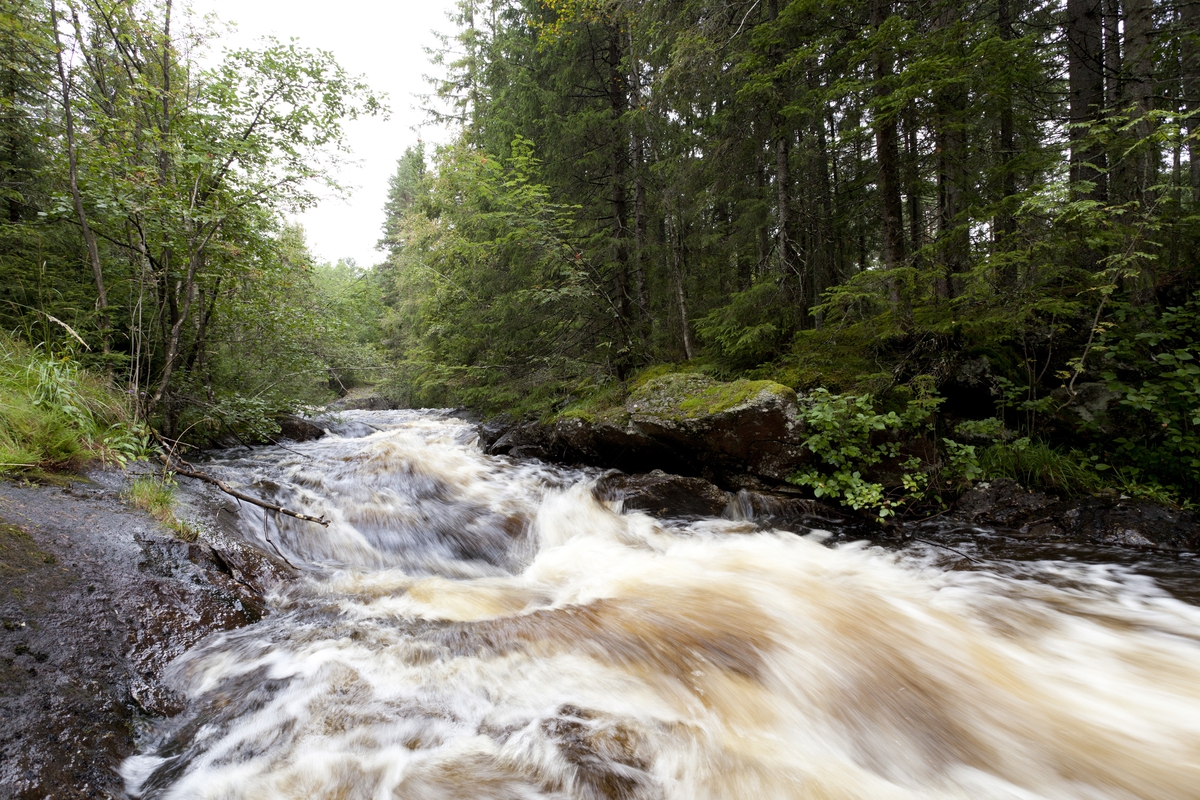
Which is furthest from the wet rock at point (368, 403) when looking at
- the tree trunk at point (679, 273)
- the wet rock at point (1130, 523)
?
the wet rock at point (1130, 523)

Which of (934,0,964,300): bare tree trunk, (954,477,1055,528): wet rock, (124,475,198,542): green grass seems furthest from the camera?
(934,0,964,300): bare tree trunk

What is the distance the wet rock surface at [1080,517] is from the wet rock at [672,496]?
2.72 metres

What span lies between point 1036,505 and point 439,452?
30.6 ft

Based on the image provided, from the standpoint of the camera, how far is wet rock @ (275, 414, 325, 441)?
36.1ft

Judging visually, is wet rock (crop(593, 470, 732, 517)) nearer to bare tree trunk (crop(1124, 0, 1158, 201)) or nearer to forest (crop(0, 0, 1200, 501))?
forest (crop(0, 0, 1200, 501))

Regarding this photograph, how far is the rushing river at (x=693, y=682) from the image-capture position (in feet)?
6.92

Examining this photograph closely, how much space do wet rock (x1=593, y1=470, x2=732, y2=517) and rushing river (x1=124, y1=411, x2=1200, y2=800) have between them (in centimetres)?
103

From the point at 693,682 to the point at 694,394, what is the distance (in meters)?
4.34

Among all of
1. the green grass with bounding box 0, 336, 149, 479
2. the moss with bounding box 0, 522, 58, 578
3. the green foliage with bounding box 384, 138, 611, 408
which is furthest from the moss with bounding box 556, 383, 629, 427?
the moss with bounding box 0, 522, 58, 578

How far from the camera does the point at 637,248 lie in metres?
Result: 9.38

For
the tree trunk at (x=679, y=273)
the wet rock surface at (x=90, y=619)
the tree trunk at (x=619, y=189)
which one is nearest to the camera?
the wet rock surface at (x=90, y=619)

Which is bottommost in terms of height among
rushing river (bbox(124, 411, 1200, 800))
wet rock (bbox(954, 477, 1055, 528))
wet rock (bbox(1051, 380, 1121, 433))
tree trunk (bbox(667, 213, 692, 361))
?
rushing river (bbox(124, 411, 1200, 800))

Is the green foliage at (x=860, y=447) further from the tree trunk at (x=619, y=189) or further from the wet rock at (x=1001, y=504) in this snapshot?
the tree trunk at (x=619, y=189)

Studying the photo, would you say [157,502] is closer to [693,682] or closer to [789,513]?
[693,682]
